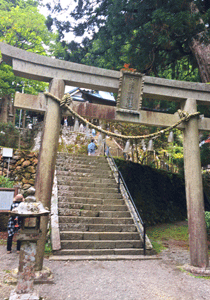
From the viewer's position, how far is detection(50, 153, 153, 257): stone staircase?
6.27 metres

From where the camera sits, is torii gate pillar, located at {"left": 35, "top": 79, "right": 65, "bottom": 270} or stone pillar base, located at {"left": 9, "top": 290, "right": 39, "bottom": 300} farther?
torii gate pillar, located at {"left": 35, "top": 79, "right": 65, "bottom": 270}

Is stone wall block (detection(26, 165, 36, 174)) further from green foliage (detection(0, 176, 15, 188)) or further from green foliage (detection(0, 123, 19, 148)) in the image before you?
green foliage (detection(0, 123, 19, 148))

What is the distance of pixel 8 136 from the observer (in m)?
15.7

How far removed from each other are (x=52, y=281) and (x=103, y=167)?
664 centimetres

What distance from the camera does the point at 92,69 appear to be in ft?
17.5

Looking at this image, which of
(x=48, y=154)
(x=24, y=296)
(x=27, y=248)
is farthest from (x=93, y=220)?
(x=24, y=296)

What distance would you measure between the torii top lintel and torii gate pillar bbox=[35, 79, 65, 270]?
0.29 metres

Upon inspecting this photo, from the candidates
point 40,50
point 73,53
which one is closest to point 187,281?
point 73,53

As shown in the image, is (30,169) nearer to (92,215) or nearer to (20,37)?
(92,215)

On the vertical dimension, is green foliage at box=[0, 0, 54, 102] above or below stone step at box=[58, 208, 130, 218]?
above

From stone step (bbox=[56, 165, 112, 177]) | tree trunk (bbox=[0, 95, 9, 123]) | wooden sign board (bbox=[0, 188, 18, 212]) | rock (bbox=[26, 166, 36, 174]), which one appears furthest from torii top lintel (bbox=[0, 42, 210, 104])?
tree trunk (bbox=[0, 95, 9, 123])

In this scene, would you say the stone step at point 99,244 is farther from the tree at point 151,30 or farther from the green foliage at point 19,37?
the green foliage at point 19,37

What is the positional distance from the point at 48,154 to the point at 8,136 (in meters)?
12.4

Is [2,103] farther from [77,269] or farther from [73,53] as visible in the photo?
[77,269]
